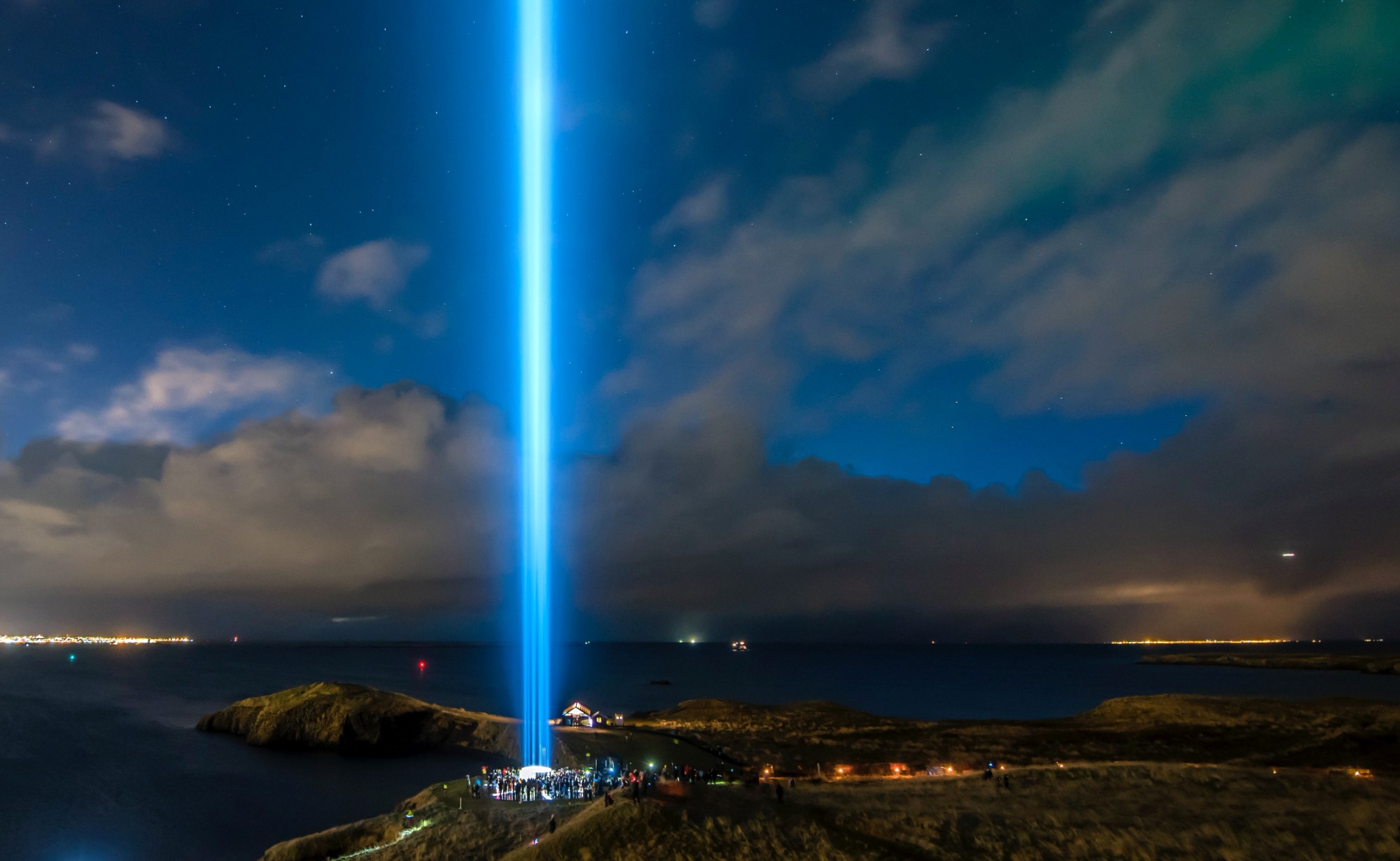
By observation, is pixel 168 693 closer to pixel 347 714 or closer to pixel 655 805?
pixel 347 714

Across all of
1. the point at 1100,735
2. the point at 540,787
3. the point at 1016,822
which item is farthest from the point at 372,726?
the point at 1100,735

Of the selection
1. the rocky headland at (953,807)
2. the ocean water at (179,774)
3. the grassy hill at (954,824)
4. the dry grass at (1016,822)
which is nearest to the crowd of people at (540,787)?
the rocky headland at (953,807)

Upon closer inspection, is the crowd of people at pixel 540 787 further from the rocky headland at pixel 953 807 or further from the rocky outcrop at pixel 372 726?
the rocky outcrop at pixel 372 726

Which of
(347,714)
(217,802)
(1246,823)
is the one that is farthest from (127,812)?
(1246,823)

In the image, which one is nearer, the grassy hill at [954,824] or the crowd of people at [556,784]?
the grassy hill at [954,824]

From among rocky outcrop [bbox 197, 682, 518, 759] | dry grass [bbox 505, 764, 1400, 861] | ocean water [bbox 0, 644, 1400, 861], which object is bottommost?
ocean water [bbox 0, 644, 1400, 861]

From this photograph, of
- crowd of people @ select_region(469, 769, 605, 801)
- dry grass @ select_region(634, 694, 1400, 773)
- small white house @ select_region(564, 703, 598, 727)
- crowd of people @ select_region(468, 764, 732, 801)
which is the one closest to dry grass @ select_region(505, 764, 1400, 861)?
crowd of people @ select_region(468, 764, 732, 801)

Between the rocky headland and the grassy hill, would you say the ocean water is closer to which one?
the rocky headland

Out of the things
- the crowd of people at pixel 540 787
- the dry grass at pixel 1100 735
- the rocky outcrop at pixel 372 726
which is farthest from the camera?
the rocky outcrop at pixel 372 726
